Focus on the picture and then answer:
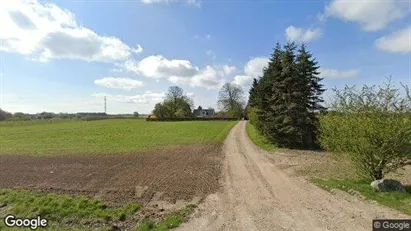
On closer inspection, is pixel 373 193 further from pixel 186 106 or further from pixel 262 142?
pixel 186 106

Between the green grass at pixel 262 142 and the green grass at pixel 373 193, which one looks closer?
the green grass at pixel 373 193

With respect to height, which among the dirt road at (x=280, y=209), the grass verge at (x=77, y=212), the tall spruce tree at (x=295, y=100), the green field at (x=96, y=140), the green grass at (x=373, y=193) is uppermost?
the tall spruce tree at (x=295, y=100)

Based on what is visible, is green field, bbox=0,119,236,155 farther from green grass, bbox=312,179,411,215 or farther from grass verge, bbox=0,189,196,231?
green grass, bbox=312,179,411,215

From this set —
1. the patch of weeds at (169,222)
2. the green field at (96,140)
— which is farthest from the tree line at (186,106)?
the patch of weeds at (169,222)

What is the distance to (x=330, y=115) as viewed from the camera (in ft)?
41.8

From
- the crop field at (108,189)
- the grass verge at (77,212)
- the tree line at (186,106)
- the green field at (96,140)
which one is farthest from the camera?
the tree line at (186,106)

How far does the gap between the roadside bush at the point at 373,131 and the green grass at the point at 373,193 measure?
0.86 m

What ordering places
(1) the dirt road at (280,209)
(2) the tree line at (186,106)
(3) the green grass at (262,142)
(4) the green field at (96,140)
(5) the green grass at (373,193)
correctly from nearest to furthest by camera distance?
1. (1) the dirt road at (280,209)
2. (5) the green grass at (373,193)
3. (4) the green field at (96,140)
4. (3) the green grass at (262,142)
5. (2) the tree line at (186,106)

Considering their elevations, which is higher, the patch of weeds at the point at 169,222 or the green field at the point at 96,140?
the green field at the point at 96,140

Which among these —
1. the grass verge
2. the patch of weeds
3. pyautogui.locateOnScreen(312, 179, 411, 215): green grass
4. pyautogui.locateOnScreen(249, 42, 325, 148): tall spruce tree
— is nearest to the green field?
pyautogui.locateOnScreen(249, 42, 325, 148): tall spruce tree

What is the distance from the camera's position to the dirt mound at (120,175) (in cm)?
1128

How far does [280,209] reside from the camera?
8.94 metres

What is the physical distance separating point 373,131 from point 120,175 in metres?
11.1

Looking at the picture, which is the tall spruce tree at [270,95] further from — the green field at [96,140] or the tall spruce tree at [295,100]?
the green field at [96,140]
